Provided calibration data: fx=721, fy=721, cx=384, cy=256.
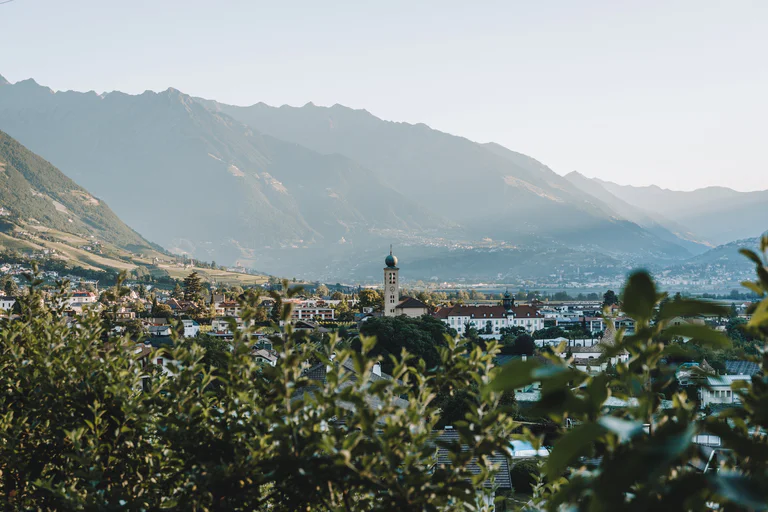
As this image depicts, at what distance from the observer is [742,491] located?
1266 mm

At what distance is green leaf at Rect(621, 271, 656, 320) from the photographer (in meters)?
→ 1.55

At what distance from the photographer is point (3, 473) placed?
19.1 feet

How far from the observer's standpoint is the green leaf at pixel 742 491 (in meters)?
1.25

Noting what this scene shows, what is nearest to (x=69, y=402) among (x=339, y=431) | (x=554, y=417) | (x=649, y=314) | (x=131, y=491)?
(x=131, y=491)

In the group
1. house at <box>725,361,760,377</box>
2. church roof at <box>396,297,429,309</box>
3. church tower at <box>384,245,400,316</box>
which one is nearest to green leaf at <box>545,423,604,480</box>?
house at <box>725,361,760,377</box>

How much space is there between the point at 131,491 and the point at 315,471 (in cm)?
193

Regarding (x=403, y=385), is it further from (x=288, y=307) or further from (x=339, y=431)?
(x=288, y=307)

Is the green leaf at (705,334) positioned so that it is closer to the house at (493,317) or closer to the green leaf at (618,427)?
the green leaf at (618,427)

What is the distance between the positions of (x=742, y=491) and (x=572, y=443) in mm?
300

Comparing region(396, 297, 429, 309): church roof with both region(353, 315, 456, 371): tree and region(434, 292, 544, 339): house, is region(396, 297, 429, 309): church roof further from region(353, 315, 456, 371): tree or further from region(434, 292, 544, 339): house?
region(353, 315, 456, 371): tree

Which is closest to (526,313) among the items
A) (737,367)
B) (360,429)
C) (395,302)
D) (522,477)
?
(395,302)

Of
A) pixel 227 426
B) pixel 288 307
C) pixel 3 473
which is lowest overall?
pixel 3 473

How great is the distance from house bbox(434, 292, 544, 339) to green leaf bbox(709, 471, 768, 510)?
320 ft

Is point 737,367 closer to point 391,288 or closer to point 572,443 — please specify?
point 391,288
